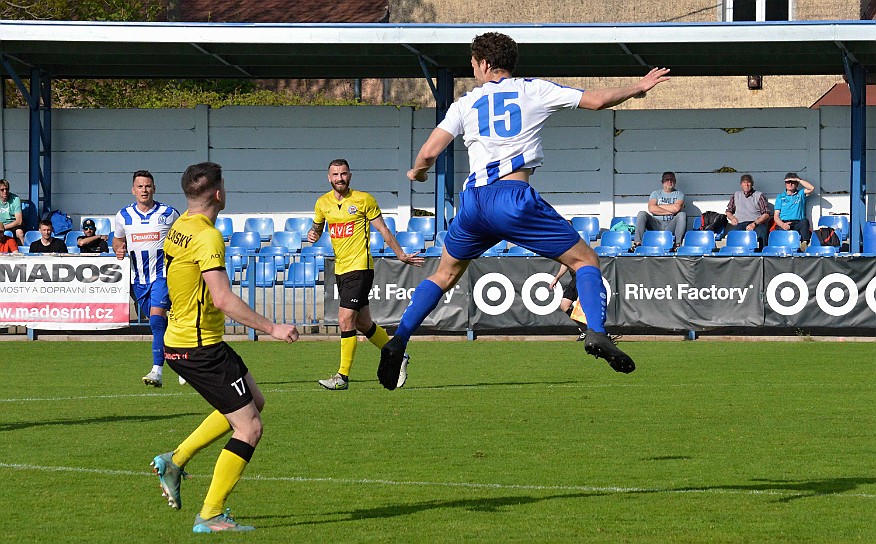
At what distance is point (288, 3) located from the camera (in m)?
48.1

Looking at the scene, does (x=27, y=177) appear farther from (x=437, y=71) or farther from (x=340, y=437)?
(x=340, y=437)

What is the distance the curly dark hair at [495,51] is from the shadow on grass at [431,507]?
95.8 inches

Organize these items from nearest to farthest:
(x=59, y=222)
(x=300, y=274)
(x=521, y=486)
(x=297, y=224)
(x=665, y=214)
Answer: (x=521, y=486) < (x=300, y=274) < (x=665, y=214) < (x=59, y=222) < (x=297, y=224)

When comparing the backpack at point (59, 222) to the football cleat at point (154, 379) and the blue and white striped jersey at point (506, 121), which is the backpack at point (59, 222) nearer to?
the football cleat at point (154, 379)

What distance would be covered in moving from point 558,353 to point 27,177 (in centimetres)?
1399

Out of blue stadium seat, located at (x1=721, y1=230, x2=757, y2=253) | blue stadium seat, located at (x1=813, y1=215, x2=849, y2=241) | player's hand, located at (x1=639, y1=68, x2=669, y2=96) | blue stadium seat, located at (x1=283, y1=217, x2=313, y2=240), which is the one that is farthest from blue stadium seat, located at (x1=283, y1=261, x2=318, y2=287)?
player's hand, located at (x1=639, y1=68, x2=669, y2=96)

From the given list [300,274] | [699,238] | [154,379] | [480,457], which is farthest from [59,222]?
[480,457]

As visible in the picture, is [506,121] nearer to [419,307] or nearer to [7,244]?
[419,307]

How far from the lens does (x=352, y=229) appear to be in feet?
43.1

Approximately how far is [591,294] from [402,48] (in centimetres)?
1713

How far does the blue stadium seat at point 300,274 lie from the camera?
2112 centimetres

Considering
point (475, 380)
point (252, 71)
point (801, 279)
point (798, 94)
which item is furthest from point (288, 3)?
point (475, 380)

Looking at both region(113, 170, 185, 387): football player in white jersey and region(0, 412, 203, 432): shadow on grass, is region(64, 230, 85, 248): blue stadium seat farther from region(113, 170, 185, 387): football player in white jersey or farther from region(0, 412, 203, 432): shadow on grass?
region(0, 412, 203, 432): shadow on grass

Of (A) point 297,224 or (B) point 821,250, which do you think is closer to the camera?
(B) point 821,250
